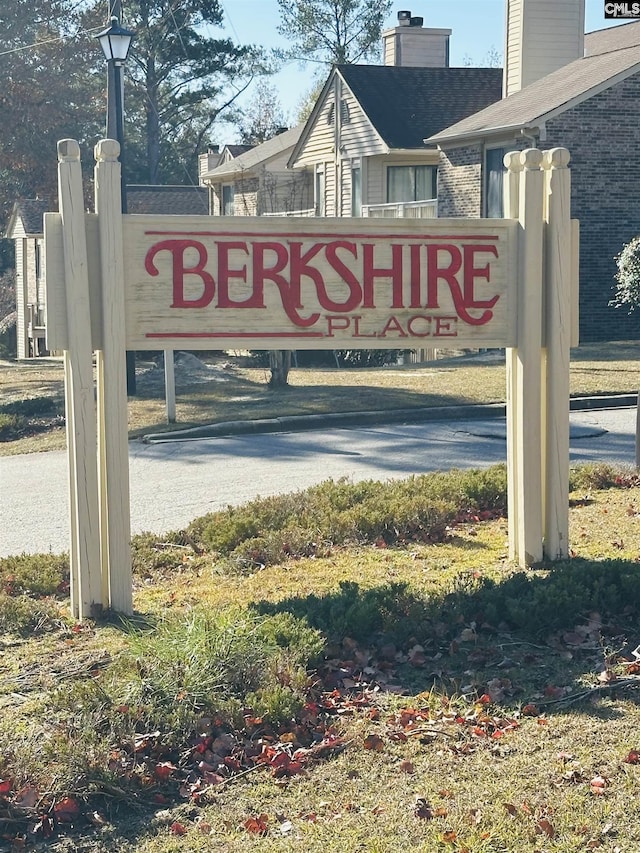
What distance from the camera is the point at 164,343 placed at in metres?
6.32

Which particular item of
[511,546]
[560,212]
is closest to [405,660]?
[511,546]

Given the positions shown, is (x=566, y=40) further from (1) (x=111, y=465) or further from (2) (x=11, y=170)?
(1) (x=111, y=465)

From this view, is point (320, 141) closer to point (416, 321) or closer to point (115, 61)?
point (115, 61)

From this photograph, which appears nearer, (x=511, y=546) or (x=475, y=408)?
(x=511, y=546)

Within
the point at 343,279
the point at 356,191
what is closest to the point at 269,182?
the point at 356,191

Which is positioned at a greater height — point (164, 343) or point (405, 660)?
point (164, 343)

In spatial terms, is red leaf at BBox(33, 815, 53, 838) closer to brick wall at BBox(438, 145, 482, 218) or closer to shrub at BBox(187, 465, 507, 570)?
shrub at BBox(187, 465, 507, 570)

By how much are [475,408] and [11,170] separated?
97.6 feet

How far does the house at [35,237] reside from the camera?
99.2 feet

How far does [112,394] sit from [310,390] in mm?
11883

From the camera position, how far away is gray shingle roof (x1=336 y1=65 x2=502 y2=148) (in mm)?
30500

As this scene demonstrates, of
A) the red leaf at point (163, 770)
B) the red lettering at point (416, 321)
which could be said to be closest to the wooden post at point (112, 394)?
the red lettering at point (416, 321)

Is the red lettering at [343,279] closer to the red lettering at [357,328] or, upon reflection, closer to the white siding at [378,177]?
the red lettering at [357,328]

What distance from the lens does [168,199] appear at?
42594mm
